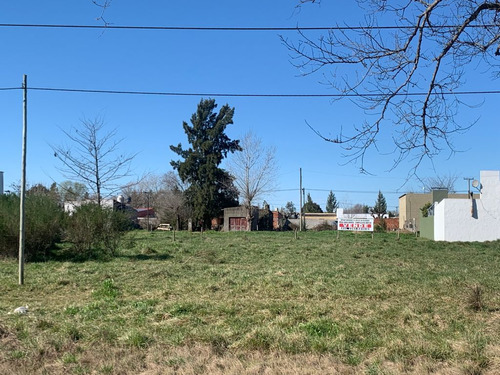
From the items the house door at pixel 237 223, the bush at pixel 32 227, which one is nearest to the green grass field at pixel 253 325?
the bush at pixel 32 227

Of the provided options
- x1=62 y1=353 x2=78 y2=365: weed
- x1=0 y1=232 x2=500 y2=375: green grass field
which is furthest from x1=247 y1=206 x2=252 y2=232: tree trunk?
x1=62 y1=353 x2=78 y2=365: weed

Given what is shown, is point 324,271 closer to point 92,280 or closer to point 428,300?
point 428,300

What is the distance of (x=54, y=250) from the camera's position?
19703 mm

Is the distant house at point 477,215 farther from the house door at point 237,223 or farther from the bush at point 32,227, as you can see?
the house door at point 237,223

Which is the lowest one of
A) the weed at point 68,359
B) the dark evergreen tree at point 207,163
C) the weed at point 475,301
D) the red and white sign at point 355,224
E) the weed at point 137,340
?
the weed at point 68,359

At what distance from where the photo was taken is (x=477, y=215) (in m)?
33.4

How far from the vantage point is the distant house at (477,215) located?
108ft

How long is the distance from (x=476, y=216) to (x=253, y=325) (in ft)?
Answer: 101

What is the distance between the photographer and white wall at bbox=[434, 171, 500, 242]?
3291 cm

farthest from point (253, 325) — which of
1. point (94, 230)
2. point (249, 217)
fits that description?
point (249, 217)

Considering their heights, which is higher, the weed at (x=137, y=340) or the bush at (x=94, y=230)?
the bush at (x=94, y=230)

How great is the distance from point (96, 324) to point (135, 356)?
5.85ft

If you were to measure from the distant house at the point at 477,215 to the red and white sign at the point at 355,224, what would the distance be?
22.5 ft

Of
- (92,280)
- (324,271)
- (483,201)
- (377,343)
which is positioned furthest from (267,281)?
(483,201)
